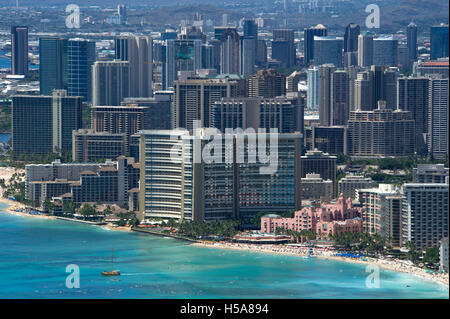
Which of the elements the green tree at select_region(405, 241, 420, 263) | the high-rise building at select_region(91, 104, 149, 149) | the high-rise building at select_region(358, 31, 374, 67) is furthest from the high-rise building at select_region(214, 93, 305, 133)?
the high-rise building at select_region(358, 31, 374, 67)

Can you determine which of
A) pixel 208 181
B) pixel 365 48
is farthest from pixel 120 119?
pixel 365 48

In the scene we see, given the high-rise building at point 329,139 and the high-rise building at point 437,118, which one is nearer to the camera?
the high-rise building at point 329,139

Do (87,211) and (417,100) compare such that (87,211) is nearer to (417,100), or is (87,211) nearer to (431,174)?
(431,174)

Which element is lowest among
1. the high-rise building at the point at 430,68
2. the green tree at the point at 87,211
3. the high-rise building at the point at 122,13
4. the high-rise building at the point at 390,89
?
the green tree at the point at 87,211

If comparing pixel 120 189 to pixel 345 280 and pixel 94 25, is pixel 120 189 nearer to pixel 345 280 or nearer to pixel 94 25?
pixel 345 280

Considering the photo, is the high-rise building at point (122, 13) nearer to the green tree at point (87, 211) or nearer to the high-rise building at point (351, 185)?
the high-rise building at point (351, 185)

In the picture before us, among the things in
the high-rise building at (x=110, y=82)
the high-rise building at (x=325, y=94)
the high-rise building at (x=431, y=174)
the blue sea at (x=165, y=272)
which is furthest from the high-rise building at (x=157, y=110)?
the blue sea at (x=165, y=272)

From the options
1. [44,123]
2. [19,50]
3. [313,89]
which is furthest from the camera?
[19,50]
